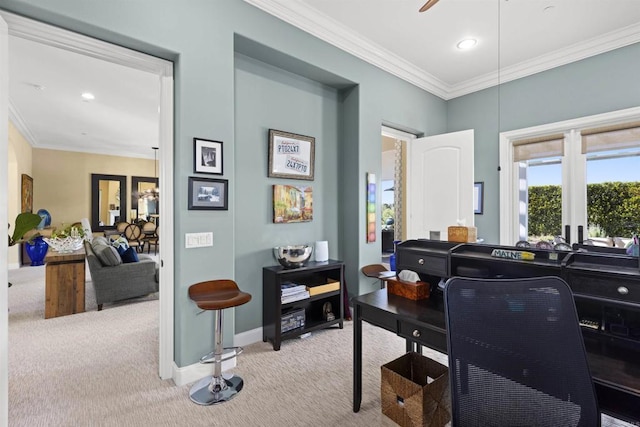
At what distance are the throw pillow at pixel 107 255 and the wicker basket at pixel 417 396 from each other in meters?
3.75

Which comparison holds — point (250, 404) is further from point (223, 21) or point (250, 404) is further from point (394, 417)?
point (223, 21)

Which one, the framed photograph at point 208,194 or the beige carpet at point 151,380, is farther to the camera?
the framed photograph at point 208,194

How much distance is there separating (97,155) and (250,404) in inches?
361

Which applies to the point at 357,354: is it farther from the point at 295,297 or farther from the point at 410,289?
the point at 295,297

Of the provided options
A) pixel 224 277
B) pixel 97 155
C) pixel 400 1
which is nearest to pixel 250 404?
pixel 224 277

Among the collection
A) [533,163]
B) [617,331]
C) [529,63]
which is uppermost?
[529,63]

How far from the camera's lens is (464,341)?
3.65 feet

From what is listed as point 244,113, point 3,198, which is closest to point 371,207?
point 244,113

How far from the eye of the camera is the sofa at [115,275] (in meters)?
3.98

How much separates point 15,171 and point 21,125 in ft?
2.97

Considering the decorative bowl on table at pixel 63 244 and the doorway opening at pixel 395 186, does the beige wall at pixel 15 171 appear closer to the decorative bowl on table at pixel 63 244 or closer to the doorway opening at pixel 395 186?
the decorative bowl on table at pixel 63 244

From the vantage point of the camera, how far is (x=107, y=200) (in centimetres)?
900

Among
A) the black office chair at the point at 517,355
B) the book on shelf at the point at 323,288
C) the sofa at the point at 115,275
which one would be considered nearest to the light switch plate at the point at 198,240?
the book on shelf at the point at 323,288

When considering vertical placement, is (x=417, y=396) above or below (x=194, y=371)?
above
